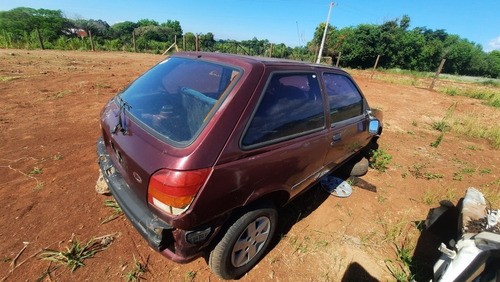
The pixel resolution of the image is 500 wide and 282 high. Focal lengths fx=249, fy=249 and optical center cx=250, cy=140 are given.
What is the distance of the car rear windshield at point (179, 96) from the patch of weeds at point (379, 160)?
3507mm

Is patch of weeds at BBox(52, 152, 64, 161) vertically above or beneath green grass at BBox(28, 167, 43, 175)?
above

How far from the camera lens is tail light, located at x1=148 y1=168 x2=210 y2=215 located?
144 cm

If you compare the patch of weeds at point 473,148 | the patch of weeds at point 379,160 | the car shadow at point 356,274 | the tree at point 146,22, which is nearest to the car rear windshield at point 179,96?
the car shadow at point 356,274

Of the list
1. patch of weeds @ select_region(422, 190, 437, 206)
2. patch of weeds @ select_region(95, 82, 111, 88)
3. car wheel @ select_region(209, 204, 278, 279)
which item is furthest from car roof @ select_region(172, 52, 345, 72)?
patch of weeds @ select_region(95, 82, 111, 88)

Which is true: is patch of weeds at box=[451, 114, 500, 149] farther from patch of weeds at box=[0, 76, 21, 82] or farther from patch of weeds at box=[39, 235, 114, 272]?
patch of weeds at box=[0, 76, 21, 82]

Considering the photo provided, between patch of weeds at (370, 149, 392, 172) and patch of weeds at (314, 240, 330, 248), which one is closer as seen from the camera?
patch of weeds at (314, 240, 330, 248)

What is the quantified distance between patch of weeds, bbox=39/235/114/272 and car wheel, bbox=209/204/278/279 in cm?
110

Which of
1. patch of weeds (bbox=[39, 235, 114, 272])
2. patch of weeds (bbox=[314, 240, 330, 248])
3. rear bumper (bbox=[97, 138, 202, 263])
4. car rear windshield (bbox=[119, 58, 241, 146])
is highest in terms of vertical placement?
car rear windshield (bbox=[119, 58, 241, 146])

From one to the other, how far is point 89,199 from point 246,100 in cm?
226

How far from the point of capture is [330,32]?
133 ft

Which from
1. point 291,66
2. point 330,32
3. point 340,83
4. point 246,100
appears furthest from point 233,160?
point 330,32

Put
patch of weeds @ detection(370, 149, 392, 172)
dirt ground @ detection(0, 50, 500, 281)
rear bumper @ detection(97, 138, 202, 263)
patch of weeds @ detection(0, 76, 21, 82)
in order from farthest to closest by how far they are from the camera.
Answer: patch of weeds @ detection(0, 76, 21, 82)
patch of weeds @ detection(370, 149, 392, 172)
dirt ground @ detection(0, 50, 500, 281)
rear bumper @ detection(97, 138, 202, 263)

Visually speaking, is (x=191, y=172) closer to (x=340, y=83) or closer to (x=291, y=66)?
(x=291, y=66)

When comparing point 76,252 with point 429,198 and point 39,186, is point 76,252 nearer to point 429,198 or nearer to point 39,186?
point 39,186
